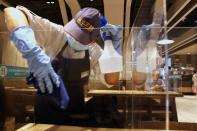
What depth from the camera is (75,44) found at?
3.25ft

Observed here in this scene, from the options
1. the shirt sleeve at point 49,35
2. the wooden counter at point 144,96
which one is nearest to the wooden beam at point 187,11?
the wooden counter at point 144,96

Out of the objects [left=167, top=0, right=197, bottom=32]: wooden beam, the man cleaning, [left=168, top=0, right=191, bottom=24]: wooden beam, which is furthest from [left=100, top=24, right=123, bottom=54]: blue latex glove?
[left=168, top=0, right=191, bottom=24]: wooden beam

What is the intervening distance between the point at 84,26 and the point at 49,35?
125mm

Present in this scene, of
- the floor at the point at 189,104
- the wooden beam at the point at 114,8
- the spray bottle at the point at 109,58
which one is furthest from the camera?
the wooden beam at the point at 114,8

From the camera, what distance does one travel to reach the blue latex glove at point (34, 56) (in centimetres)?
70

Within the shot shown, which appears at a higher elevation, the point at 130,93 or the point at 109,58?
the point at 109,58

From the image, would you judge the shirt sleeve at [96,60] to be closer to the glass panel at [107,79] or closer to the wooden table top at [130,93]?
the glass panel at [107,79]

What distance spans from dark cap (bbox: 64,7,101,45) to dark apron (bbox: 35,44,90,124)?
9 cm

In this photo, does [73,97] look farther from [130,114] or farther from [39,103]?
[130,114]

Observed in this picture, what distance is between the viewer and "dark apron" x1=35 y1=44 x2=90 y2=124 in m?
1.04

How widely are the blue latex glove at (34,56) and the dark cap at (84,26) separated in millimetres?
252

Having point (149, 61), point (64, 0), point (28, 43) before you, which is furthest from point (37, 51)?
point (64, 0)

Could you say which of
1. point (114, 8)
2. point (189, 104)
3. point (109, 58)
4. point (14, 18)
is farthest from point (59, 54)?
point (114, 8)

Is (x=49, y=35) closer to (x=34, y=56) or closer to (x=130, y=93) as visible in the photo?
(x=34, y=56)
